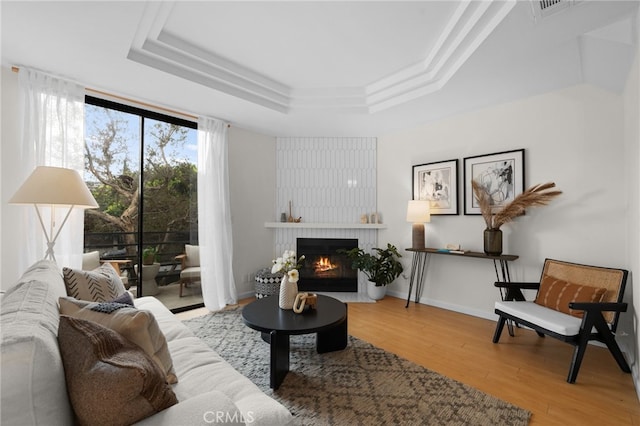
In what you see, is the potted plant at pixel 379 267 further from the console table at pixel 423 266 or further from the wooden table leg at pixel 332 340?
the wooden table leg at pixel 332 340

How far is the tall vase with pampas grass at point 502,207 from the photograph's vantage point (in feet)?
10.2

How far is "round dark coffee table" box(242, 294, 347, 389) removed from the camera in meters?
2.18

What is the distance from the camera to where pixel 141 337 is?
118 cm

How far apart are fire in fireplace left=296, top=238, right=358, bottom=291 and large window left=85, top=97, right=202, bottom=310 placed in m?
1.67

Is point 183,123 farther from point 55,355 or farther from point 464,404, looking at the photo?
point 464,404

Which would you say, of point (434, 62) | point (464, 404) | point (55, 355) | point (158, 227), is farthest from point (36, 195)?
point (434, 62)

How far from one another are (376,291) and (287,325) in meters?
2.45

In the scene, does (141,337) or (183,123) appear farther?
(183,123)

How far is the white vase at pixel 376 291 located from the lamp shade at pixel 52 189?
3.52 metres

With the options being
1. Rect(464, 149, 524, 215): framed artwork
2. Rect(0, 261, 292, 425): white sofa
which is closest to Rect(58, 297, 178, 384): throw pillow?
Rect(0, 261, 292, 425): white sofa

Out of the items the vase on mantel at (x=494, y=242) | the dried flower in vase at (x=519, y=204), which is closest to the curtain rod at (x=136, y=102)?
the dried flower in vase at (x=519, y=204)

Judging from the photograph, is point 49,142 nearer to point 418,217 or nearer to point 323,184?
point 323,184

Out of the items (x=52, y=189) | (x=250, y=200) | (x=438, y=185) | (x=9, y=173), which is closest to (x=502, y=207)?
(x=438, y=185)

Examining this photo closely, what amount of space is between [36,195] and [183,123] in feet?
7.05
